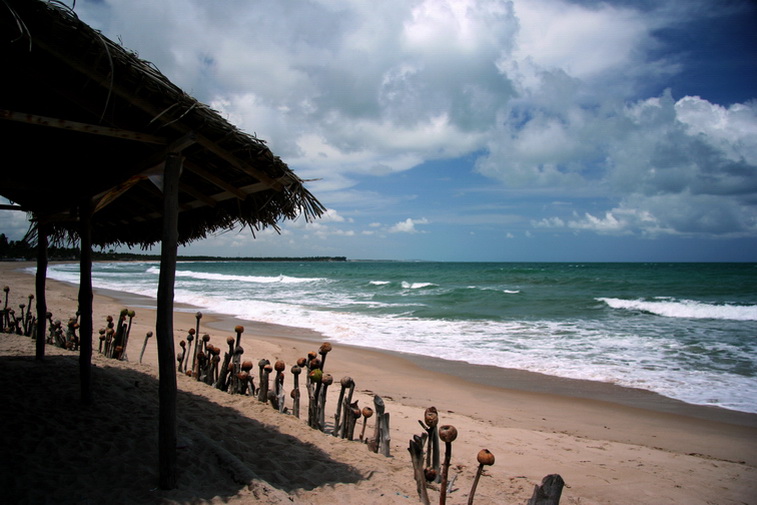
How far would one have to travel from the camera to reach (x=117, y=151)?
333 cm

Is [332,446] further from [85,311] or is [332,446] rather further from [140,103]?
[140,103]

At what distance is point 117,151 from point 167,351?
174 cm

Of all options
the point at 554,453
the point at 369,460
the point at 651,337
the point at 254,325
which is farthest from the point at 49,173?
the point at 651,337

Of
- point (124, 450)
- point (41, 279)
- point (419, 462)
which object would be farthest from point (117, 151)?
point (419, 462)

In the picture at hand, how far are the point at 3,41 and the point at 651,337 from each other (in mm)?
12757

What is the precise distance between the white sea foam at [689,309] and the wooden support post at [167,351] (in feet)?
59.7

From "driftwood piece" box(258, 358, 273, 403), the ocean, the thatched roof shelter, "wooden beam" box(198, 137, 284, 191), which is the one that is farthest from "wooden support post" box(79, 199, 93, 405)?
the ocean

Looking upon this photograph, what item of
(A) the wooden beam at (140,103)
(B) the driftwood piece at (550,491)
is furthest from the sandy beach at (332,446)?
(A) the wooden beam at (140,103)

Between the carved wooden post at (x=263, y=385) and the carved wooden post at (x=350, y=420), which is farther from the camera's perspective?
the carved wooden post at (x=263, y=385)

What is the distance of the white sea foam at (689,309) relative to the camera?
1614 cm

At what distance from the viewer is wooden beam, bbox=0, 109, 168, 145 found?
2.28 meters

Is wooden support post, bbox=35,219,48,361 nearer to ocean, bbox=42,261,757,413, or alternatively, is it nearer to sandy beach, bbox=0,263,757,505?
sandy beach, bbox=0,263,757,505

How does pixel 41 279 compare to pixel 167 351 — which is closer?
pixel 167 351

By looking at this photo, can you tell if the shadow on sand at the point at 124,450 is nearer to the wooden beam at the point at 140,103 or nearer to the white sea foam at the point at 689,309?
the wooden beam at the point at 140,103
